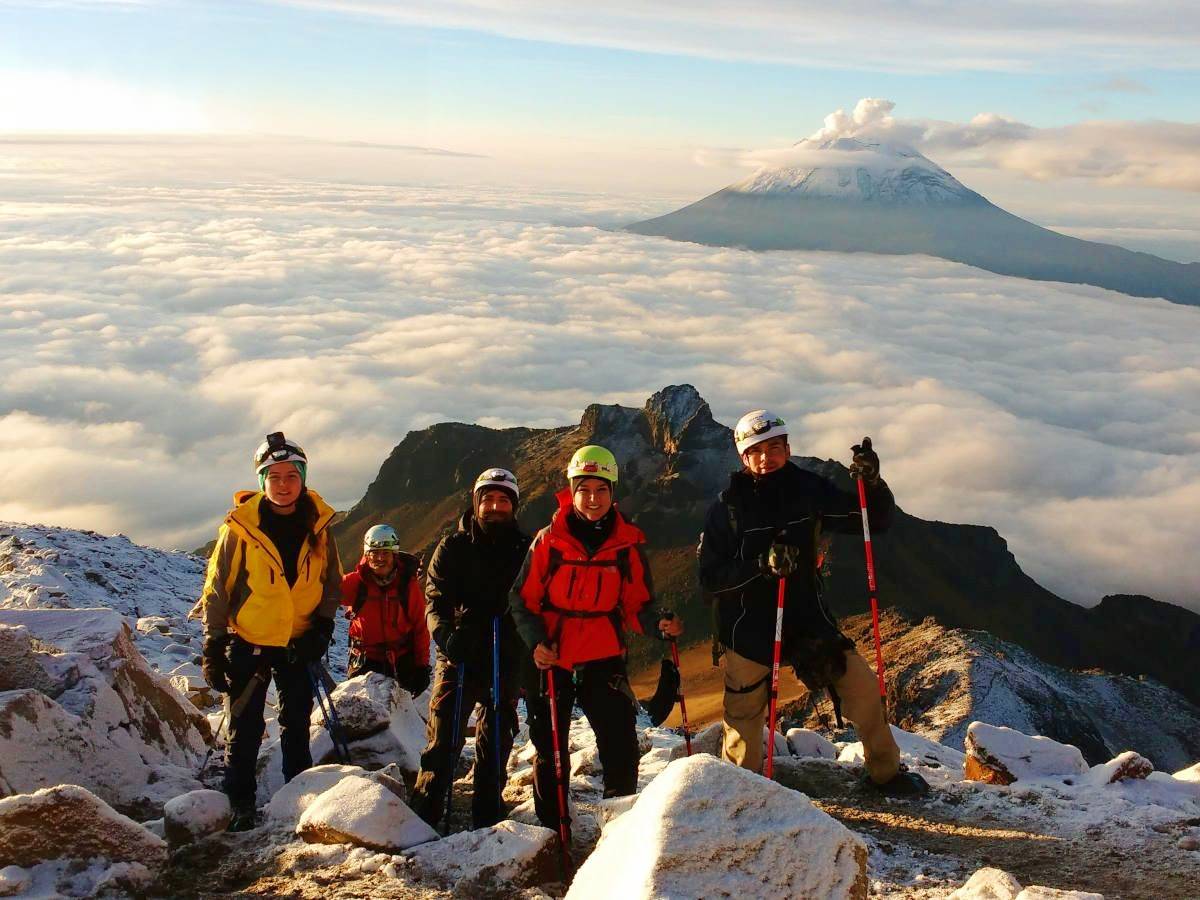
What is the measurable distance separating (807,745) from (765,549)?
3.32 meters

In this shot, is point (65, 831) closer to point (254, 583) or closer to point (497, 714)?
point (254, 583)

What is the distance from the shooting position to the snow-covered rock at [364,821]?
19.4 feet

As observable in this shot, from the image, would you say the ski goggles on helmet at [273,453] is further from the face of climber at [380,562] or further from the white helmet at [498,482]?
the face of climber at [380,562]

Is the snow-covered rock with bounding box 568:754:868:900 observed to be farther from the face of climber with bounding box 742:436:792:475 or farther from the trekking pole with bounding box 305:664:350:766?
the trekking pole with bounding box 305:664:350:766

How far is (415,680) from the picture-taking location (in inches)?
387

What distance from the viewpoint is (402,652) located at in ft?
32.6

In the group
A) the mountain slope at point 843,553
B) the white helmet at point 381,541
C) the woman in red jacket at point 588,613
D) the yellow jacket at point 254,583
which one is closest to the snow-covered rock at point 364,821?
the woman in red jacket at point 588,613

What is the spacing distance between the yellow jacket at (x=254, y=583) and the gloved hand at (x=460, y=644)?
1210 millimetres

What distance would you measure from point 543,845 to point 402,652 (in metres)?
4.64

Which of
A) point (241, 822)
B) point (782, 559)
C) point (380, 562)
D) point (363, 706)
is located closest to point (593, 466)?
point (782, 559)

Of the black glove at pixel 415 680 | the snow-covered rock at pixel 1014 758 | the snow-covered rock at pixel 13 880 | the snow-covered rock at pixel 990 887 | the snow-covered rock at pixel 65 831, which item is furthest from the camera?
the black glove at pixel 415 680

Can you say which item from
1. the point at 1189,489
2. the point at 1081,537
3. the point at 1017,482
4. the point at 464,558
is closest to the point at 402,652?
the point at 464,558

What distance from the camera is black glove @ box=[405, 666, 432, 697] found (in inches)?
387

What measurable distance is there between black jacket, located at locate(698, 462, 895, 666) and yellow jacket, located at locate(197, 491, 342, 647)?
287 cm
